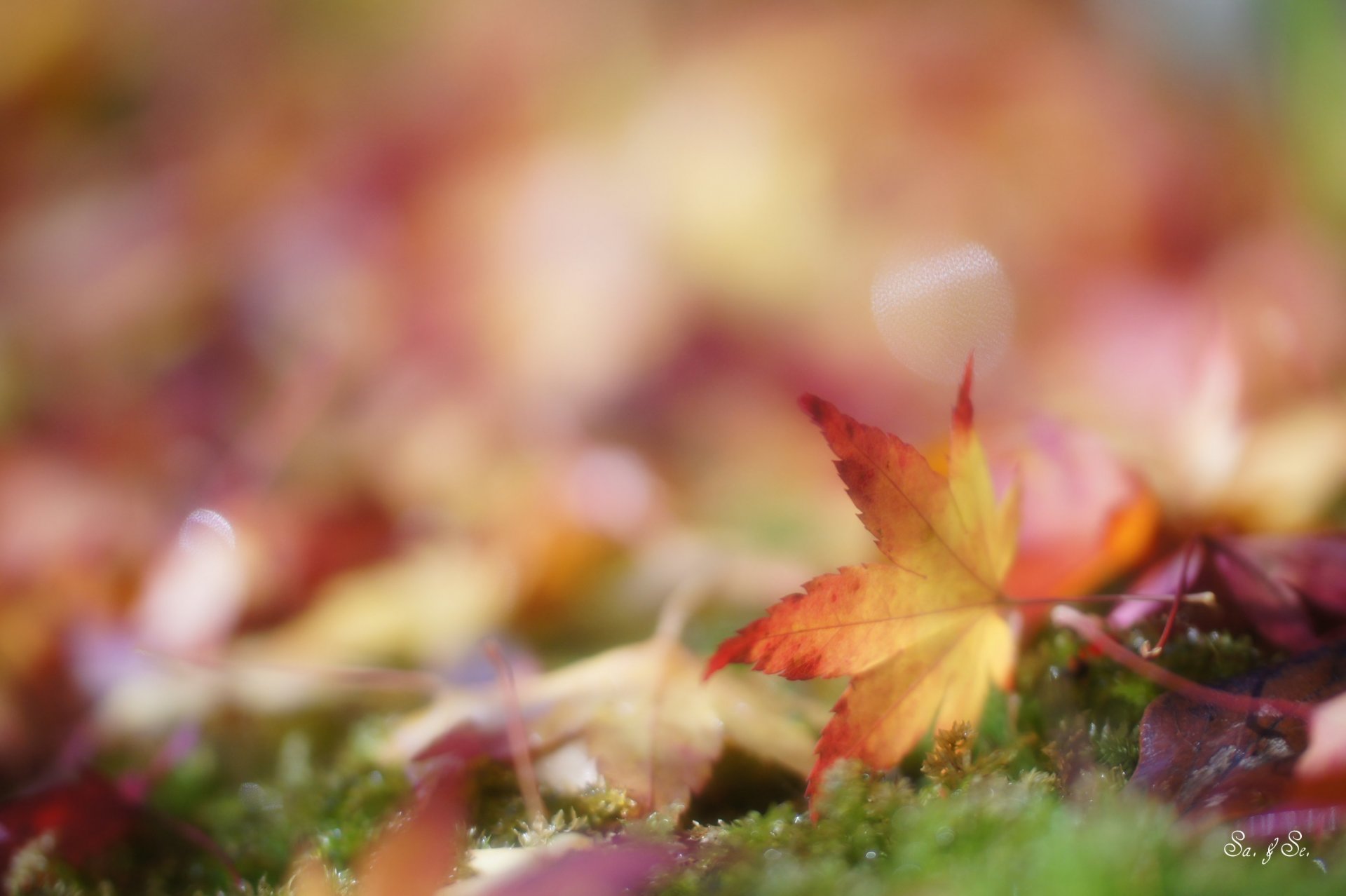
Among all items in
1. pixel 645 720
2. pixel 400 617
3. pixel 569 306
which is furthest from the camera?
pixel 569 306

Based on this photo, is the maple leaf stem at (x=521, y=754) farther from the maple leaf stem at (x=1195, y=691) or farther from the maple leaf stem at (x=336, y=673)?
the maple leaf stem at (x=1195, y=691)

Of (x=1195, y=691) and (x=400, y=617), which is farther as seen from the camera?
(x=400, y=617)

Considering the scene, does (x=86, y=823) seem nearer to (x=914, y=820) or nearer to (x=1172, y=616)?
(x=914, y=820)

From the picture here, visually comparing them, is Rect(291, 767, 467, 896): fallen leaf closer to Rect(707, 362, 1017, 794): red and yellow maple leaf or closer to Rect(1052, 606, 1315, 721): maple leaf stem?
Rect(707, 362, 1017, 794): red and yellow maple leaf

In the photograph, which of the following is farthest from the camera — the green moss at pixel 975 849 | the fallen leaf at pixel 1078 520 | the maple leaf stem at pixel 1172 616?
the fallen leaf at pixel 1078 520

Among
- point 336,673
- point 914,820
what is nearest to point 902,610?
point 914,820

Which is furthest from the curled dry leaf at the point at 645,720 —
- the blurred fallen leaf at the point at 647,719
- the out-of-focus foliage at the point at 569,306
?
the out-of-focus foliage at the point at 569,306

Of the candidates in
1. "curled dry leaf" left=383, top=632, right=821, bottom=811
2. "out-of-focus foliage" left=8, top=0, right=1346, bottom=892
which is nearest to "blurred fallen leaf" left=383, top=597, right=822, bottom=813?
"curled dry leaf" left=383, top=632, right=821, bottom=811
